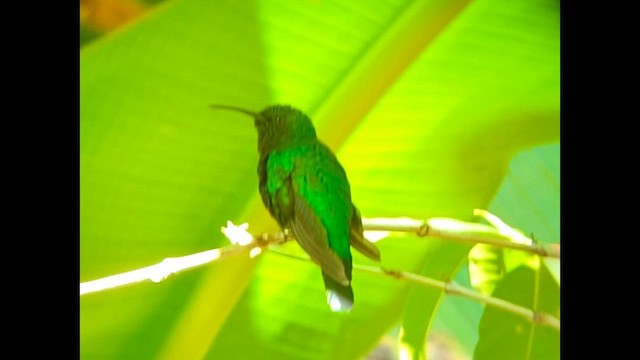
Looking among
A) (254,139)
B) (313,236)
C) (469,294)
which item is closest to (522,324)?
(469,294)

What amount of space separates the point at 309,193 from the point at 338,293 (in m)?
0.20

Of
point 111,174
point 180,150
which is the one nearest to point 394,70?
point 180,150

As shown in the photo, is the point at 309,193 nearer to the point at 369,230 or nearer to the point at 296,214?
the point at 296,214

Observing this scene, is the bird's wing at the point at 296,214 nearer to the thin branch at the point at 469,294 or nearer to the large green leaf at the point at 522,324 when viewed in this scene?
the thin branch at the point at 469,294

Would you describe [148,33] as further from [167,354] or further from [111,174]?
[167,354]

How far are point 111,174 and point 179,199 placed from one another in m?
0.13

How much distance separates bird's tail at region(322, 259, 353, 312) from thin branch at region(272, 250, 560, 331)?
51 mm

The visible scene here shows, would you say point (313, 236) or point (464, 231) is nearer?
point (313, 236)

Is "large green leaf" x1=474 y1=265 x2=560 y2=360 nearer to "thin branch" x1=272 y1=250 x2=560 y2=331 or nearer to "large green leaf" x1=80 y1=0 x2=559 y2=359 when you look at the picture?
"thin branch" x1=272 y1=250 x2=560 y2=331

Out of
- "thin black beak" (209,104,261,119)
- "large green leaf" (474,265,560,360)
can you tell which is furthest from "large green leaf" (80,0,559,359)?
"large green leaf" (474,265,560,360)

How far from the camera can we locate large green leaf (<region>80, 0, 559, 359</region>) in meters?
1.57

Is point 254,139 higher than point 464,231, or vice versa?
point 254,139

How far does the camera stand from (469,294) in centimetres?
169

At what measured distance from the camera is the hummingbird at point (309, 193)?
1591mm
